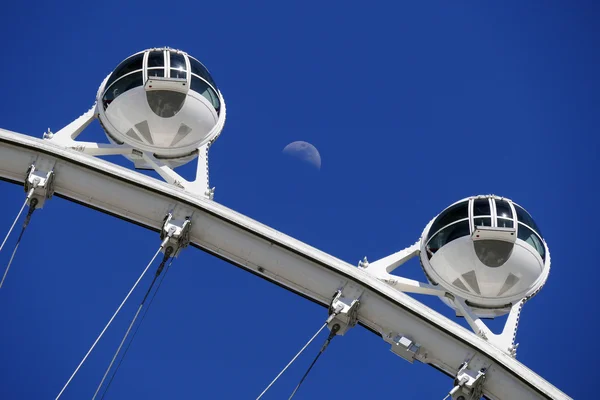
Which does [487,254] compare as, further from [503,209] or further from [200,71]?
[200,71]

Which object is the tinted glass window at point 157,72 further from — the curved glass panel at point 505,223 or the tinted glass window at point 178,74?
the curved glass panel at point 505,223

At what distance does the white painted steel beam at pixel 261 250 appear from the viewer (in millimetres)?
34188

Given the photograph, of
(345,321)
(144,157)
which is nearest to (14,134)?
(144,157)

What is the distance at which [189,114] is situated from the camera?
124 feet

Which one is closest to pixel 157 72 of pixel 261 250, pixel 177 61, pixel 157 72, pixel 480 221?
pixel 157 72

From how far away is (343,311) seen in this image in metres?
35.0

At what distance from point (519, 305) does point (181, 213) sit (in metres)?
9.40

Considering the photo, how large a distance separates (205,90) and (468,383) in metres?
11.3

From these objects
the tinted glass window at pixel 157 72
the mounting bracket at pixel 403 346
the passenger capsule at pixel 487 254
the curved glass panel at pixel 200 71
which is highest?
the curved glass panel at pixel 200 71

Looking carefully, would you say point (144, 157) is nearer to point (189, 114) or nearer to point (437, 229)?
point (189, 114)

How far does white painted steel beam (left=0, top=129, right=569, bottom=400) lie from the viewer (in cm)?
3419

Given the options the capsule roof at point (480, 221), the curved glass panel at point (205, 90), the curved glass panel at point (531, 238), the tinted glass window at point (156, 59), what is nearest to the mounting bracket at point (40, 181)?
the tinted glass window at point (156, 59)

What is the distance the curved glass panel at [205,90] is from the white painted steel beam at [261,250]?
10.9 feet

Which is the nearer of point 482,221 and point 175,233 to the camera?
point 482,221
